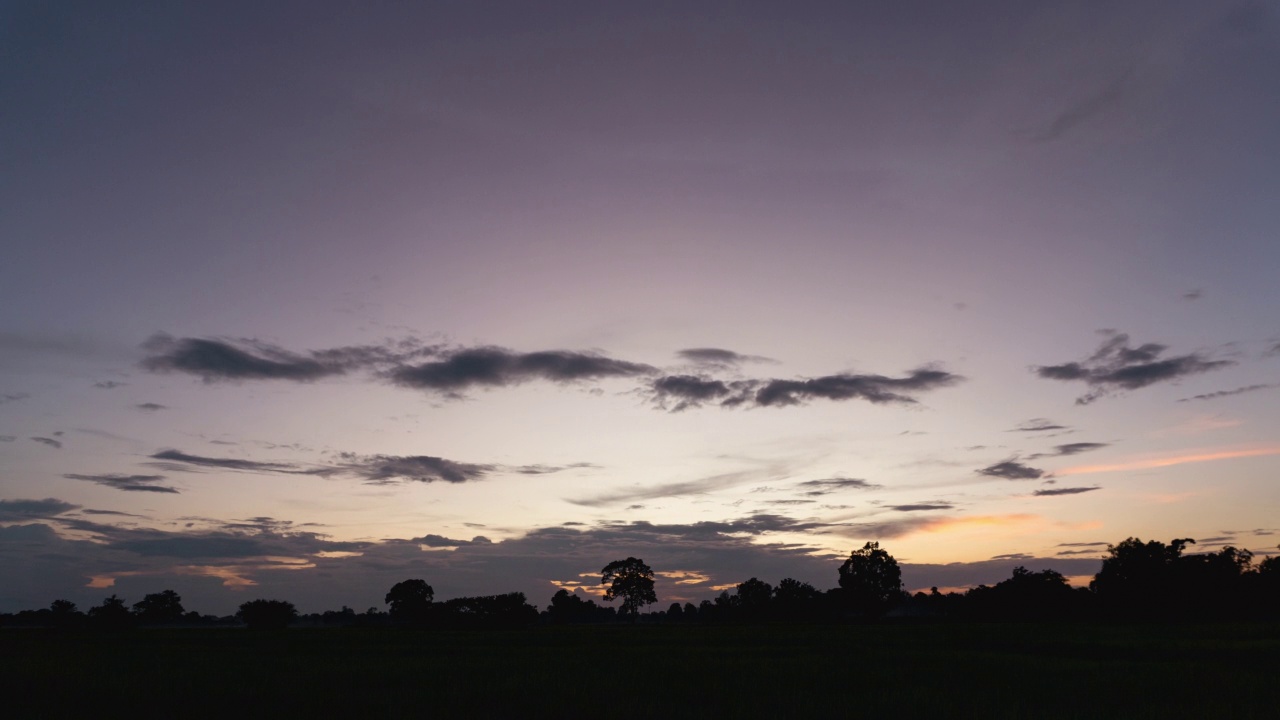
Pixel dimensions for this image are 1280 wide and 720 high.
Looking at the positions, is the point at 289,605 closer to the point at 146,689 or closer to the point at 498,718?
the point at 146,689

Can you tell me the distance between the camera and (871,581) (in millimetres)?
174875

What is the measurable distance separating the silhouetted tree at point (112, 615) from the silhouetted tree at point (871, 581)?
16887 centimetres

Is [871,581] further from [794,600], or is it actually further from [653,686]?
[653,686]

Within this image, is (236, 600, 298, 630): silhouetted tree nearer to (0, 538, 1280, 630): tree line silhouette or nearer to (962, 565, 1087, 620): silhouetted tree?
(0, 538, 1280, 630): tree line silhouette

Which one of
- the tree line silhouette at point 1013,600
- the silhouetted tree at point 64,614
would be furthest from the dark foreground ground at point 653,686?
the silhouetted tree at point 64,614

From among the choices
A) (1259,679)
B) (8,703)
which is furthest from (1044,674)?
(8,703)

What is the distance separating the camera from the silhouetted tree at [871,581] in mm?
173750

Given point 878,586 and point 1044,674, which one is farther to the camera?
point 878,586

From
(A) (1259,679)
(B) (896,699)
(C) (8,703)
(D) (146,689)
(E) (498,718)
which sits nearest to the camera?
(E) (498,718)

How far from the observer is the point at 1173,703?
24.1 metres

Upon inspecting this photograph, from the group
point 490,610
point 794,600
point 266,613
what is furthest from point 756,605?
point 266,613

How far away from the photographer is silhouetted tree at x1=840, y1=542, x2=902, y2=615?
174 metres

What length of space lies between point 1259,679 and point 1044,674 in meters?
7.45

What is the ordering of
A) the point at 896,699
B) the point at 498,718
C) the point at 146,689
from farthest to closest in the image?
the point at 146,689 → the point at 896,699 → the point at 498,718
